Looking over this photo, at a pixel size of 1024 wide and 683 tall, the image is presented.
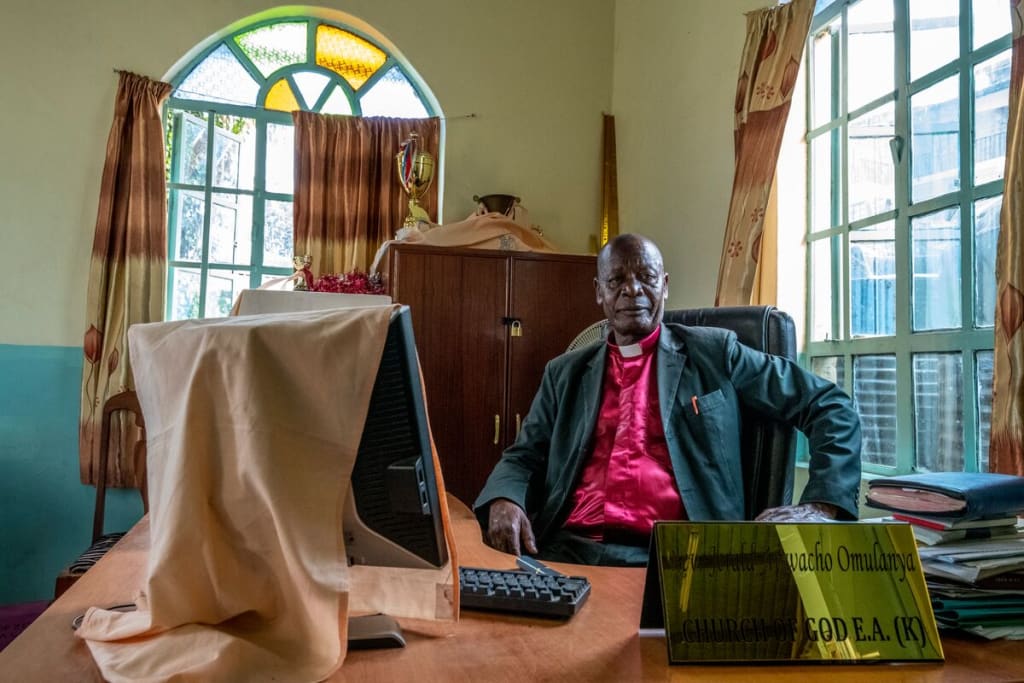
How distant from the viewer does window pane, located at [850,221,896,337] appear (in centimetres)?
248

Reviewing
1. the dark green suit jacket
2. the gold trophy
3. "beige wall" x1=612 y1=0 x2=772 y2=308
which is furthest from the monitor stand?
the gold trophy

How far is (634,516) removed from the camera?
6.02 ft

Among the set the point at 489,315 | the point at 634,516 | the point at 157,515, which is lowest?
the point at 634,516

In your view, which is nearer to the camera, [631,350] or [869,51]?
[631,350]

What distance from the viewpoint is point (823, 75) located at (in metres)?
2.88

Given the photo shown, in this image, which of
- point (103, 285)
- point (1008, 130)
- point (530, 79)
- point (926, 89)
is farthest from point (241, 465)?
point (530, 79)

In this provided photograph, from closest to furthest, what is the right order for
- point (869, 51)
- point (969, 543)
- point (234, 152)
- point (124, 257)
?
point (969, 543) < point (869, 51) < point (124, 257) < point (234, 152)

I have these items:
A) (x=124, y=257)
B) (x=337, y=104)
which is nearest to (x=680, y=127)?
(x=337, y=104)

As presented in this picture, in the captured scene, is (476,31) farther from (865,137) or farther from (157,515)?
(157,515)

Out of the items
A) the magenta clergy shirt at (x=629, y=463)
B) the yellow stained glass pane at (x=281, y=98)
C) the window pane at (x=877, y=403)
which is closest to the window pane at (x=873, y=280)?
the window pane at (x=877, y=403)

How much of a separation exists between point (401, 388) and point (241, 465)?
19 centimetres

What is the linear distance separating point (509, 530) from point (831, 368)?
1673 mm

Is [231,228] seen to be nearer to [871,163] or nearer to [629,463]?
[629,463]

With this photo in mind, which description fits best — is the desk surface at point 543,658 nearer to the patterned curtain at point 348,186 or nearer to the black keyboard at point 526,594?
the black keyboard at point 526,594
